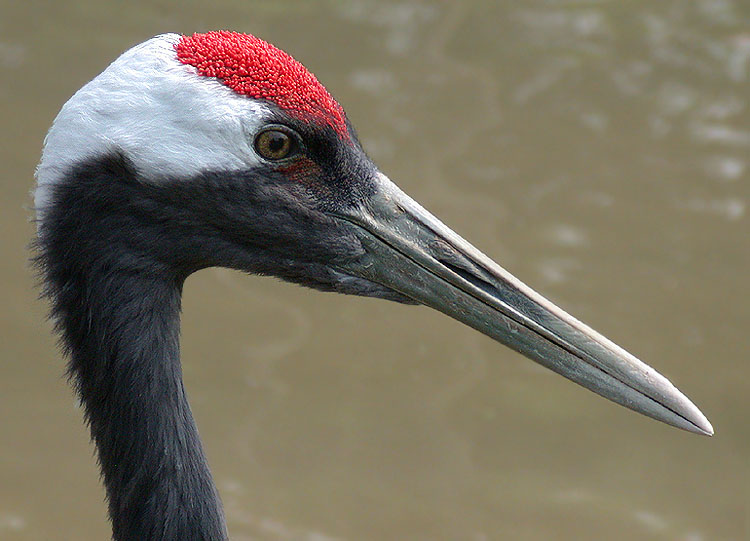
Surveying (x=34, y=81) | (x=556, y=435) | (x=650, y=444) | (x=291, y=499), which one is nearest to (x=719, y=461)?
(x=650, y=444)

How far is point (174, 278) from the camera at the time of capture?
2.97 metres

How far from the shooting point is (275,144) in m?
2.84

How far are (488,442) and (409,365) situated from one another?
57 centimetres

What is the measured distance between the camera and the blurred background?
531 centimetres

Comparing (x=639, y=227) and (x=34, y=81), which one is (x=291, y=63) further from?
(x=34, y=81)

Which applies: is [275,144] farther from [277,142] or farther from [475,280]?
[475,280]

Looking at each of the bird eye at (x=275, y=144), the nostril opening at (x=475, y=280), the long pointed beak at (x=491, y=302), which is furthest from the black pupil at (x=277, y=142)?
the nostril opening at (x=475, y=280)

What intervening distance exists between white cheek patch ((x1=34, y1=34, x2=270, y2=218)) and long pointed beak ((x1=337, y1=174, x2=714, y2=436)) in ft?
1.40

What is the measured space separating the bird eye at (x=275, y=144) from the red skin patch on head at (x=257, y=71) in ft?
0.20

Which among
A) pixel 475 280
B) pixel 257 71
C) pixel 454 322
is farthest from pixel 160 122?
pixel 454 322

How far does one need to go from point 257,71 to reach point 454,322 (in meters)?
3.49

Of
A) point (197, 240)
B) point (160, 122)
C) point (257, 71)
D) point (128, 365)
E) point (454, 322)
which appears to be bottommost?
point (128, 365)

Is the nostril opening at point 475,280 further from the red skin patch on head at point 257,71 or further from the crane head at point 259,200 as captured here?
the red skin patch on head at point 257,71

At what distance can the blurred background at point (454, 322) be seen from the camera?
5.31 m
